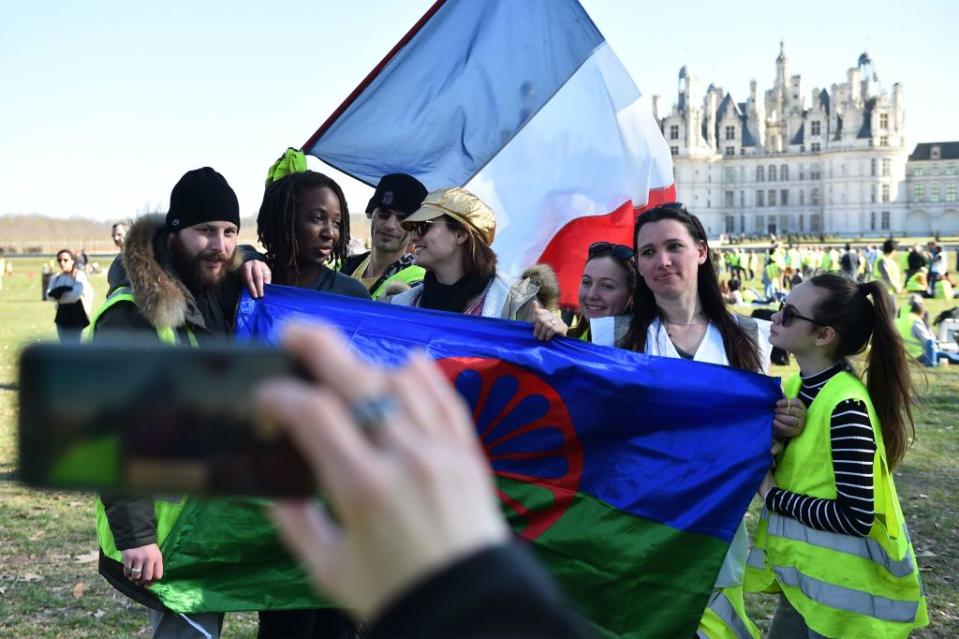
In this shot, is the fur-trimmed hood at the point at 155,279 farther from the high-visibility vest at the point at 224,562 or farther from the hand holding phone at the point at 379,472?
the hand holding phone at the point at 379,472

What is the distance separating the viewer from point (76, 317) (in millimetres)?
12680

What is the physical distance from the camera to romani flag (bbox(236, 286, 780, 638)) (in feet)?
12.1

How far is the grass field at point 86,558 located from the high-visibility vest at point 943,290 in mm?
17090

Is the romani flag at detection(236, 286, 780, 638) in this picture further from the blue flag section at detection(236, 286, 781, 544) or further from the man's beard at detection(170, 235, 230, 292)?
the man's beard at detection(170, 235, 230, 292)

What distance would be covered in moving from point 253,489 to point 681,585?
3.12 m

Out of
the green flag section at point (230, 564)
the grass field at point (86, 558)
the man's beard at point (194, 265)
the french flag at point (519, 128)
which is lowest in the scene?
the grass field at point (86, 558)

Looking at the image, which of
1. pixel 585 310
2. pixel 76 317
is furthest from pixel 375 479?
pixel 76 317

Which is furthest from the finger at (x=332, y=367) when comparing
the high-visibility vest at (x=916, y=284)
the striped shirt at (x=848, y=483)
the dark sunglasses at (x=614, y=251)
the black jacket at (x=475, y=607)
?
the high-visibility vest at (x=916, y=284)

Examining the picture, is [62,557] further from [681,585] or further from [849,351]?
[849,351]

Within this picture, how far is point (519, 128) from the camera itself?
6.40 metres

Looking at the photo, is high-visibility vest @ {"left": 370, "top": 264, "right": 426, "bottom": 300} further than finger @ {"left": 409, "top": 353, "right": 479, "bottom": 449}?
Yes

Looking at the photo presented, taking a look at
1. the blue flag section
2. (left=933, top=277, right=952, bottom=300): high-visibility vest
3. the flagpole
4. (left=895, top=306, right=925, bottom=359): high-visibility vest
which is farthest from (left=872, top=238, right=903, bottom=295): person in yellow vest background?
the blue flag section

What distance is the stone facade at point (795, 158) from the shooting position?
120000 millimetres

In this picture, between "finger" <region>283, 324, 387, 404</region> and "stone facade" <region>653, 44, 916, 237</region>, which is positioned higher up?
"stone facade" <region>653, 44, 916, 237</region>
